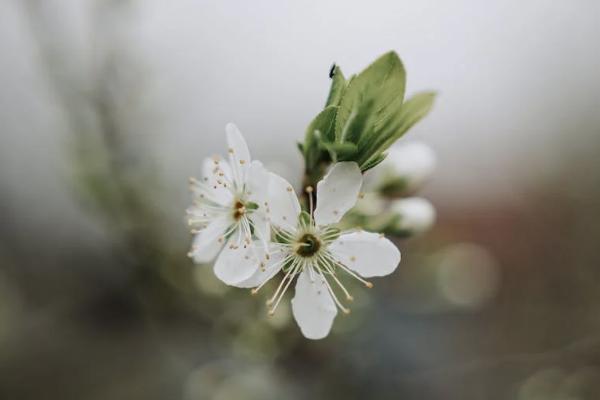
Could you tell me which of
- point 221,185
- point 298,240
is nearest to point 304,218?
point 298,240

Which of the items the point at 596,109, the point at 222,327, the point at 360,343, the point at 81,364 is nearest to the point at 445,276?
the point at 360,343

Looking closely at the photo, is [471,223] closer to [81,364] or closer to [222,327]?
[222,327]

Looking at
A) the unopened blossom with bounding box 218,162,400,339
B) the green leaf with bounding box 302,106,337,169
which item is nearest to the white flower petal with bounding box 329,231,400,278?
the unopened blossom with bounding box 218,162,400,339

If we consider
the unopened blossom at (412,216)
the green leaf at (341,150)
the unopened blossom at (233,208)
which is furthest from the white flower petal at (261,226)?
the unopened blossom at (412,216)

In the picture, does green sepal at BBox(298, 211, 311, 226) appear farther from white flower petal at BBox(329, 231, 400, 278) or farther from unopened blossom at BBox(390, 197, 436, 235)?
unopened blossom at BBox(390, 197, 436, 235)

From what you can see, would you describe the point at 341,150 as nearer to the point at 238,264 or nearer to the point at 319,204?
the point at 319,204

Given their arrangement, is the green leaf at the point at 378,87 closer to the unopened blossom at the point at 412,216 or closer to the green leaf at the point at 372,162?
the green leaf at the point at 372,162
